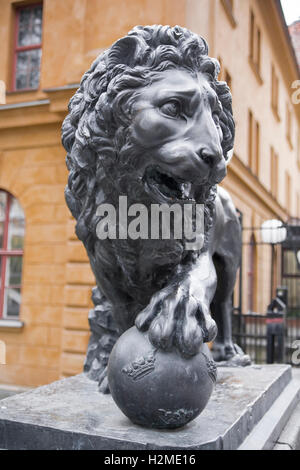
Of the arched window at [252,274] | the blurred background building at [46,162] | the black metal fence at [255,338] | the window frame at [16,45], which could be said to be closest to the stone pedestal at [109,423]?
the black metal fence at [255,338]

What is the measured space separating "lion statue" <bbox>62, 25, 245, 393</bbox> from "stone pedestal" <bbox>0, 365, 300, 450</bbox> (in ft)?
1.01

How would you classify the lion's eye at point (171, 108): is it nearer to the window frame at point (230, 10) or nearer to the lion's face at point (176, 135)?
the lion's face at point (176, 135)

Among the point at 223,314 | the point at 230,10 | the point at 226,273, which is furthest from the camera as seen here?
the point at 230,10

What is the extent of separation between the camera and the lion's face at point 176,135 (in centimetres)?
165

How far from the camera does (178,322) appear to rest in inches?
68.2

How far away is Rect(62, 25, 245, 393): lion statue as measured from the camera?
1.69 metres

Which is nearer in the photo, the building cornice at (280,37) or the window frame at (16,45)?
the window frame at (16,45)

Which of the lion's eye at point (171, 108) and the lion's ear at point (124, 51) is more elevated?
the lion's ear at point (124, 51)

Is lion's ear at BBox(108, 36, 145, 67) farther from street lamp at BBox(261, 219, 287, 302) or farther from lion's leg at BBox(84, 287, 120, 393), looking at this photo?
street lamp at BBox(261, 219, 287, 302)

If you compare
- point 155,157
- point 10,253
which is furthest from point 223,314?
point 10,253

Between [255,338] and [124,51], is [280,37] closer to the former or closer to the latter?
[255,338]

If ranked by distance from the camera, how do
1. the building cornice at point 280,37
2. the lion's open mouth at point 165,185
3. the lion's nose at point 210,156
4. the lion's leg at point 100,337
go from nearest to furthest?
the lion's nose at point 210,156, the lion's open mouth at point 165,185, the lion's leg at point 100,337, the building cornice at point 280,37

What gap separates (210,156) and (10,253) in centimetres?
768

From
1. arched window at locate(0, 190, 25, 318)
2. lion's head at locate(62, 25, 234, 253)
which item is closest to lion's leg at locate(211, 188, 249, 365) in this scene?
lion's head at locate(62, 25, 234, 253)
